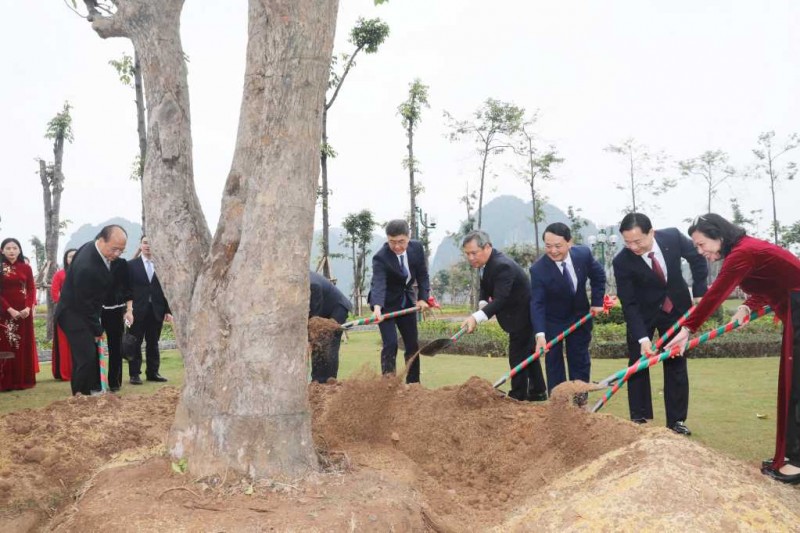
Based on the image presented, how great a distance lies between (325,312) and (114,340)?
2555 millimetres

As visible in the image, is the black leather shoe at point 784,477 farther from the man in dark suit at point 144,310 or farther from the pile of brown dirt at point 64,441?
the man in dark suit at point 144,310

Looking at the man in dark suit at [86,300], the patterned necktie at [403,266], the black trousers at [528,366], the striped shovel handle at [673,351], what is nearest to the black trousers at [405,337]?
the patterned necktie at [403,266]

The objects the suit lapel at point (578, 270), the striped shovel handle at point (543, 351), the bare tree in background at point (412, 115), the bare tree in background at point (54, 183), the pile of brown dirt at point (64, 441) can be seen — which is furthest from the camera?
the bare tree in background at point (412, 115)

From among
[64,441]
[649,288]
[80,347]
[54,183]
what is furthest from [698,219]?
[54,183]

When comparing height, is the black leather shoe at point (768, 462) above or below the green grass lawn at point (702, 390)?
above

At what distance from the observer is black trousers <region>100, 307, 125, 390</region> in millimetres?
6887

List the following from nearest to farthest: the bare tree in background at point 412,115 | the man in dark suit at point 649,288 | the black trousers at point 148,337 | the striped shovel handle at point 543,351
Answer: the man in dark suit at point 649,288, the striped shovel handle at point 543,351, the black trousers at point 148,337, the bare tree in background at point 412,115

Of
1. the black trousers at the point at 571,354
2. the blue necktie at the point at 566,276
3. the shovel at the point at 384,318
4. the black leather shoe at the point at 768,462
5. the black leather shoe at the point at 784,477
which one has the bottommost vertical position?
the black leather shoe at the point at 784,477

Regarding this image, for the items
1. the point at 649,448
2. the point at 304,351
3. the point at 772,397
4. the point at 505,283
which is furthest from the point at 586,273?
the point at 304,351

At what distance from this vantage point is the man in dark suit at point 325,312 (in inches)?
240

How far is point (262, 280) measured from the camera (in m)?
2.89

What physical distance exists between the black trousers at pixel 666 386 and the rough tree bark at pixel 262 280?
2935mm

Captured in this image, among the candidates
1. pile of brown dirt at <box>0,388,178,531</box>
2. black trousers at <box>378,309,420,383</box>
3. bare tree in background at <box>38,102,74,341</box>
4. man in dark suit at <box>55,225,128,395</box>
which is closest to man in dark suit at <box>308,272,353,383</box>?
black trousers at <box>378,309,420,383</box>

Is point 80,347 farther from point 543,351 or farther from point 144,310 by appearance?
point 543,351
